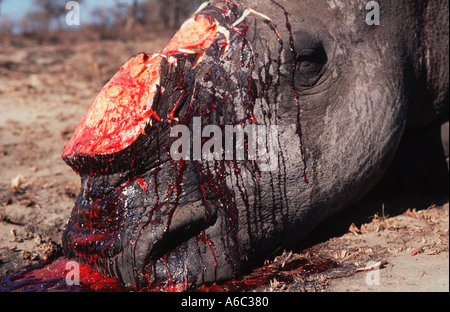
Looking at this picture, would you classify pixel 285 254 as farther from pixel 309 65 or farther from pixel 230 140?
pixel 309 65

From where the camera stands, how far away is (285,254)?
3053mm

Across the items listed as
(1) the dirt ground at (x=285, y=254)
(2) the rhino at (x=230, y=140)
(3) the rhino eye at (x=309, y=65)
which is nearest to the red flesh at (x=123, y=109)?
(2) the rhino at (x=230, y=140)

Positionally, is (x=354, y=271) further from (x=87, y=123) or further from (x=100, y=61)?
(x=100, y=61)

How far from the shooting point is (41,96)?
6.97 meters

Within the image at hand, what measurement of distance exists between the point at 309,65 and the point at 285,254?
973 millimetres

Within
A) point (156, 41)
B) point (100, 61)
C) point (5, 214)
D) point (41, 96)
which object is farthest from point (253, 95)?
point (156, 41)

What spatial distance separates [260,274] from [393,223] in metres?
1.07

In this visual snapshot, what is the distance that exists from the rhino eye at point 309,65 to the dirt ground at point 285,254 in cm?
90

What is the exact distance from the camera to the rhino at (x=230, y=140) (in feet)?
9.04

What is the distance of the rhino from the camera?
9.04 feet

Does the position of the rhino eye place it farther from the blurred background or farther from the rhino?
the blurred background

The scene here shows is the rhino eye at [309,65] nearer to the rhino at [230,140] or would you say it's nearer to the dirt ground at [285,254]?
the rhino at [230,140]

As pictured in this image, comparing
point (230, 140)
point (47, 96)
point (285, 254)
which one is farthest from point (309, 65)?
point (47, 96)

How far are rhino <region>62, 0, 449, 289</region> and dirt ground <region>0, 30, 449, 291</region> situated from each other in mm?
265
